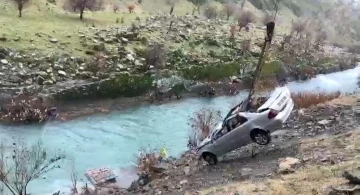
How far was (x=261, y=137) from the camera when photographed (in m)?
18.0

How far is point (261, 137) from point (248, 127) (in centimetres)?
65

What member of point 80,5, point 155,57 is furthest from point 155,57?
point 80,5

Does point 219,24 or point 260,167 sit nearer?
point 260,167

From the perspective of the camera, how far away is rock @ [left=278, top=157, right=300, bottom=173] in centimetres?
1519

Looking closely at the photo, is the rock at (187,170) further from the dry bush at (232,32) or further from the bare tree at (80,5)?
the dry bush at (232,32)

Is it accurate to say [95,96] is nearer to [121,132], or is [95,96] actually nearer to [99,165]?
[121,132]

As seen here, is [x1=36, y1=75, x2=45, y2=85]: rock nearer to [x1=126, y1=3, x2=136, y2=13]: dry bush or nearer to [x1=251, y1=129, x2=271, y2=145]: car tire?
[x1=251, y1=129, x2=271, y2=145]: car tire

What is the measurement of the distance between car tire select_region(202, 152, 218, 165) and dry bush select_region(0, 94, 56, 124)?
13.7 metres

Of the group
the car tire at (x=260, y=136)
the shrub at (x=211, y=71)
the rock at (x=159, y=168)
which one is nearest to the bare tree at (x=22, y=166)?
the rock at (x=159, y=168)

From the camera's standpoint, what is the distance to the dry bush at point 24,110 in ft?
94.4

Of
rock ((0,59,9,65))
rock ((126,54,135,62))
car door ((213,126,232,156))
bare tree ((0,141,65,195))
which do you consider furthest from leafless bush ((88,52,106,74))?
car door ((213,126,232,156))

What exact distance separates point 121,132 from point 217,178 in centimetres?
1263

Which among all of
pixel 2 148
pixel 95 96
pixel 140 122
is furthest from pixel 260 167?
pixel 95 96

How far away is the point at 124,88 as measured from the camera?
3744 cm
